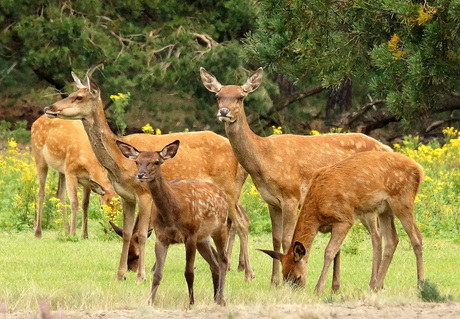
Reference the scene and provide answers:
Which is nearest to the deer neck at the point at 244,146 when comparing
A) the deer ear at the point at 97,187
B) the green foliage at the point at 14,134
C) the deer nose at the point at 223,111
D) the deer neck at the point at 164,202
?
the deer nose at the point at 223,111

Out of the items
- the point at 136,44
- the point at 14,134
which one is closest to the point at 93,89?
the point at 136,44

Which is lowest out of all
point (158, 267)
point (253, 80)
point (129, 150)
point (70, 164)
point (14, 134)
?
point (158, 267)

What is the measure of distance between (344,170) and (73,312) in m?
3.60

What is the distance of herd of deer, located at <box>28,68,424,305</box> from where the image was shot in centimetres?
1044

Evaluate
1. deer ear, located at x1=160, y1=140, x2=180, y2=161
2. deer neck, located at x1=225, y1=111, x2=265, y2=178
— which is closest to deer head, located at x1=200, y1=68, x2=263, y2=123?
deer neck, located at x1=225, y1=111, x2=265, y2=178

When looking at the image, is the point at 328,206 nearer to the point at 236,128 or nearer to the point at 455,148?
the point at 236,128

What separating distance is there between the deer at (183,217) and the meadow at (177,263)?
12.7 inches

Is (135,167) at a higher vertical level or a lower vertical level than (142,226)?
higher

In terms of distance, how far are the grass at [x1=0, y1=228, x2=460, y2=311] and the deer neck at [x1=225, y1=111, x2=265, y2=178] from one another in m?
1.41

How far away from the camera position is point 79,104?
12.6 metres

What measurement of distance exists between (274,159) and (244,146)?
0.44 m

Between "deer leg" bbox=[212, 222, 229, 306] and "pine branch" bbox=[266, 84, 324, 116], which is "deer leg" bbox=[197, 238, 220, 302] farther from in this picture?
"pine branch" bbox=[266, 84, 324, 116]

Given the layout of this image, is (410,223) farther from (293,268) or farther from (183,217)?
(183,217)

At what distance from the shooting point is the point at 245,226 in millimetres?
13805
